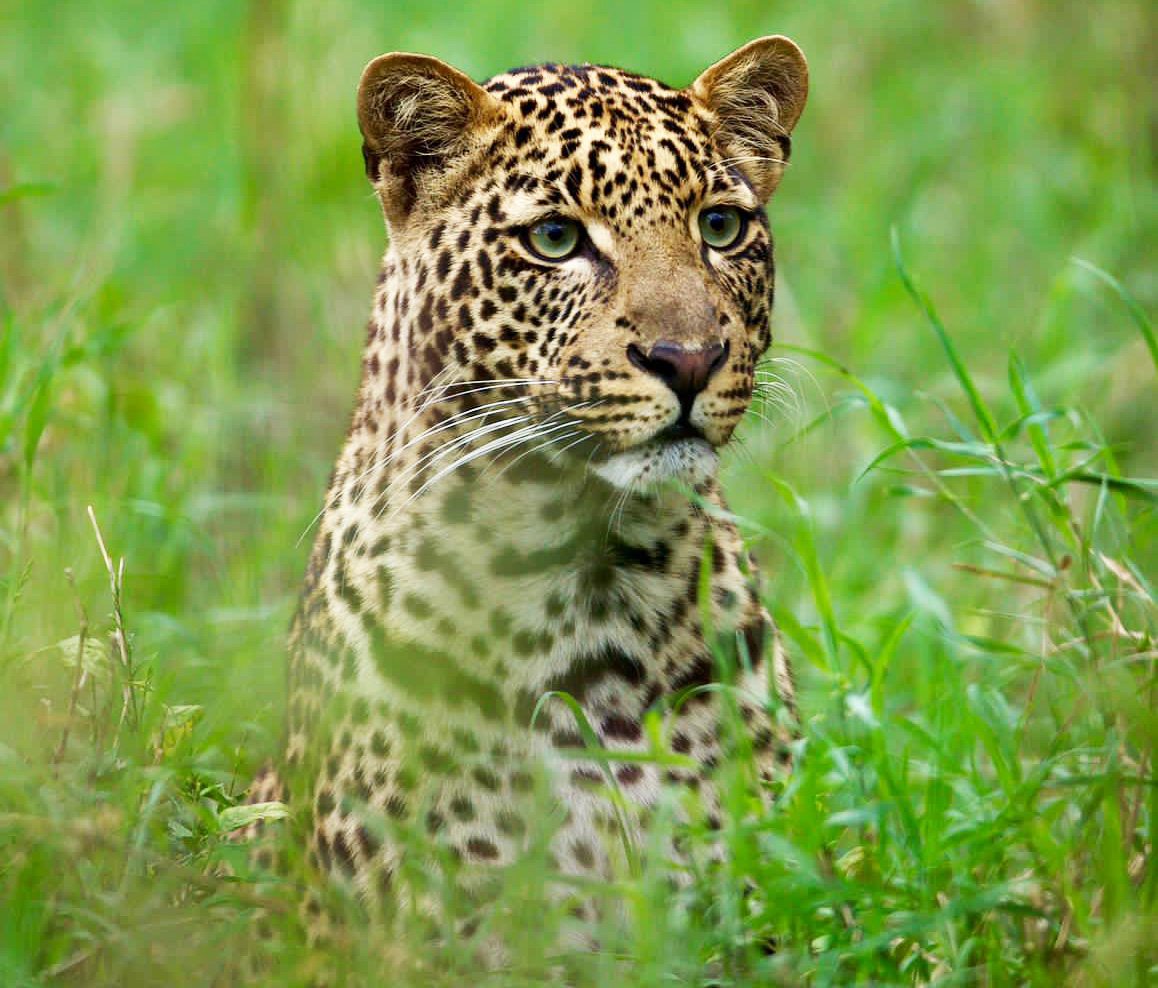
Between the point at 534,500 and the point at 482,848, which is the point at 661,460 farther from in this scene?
the point at 482,848

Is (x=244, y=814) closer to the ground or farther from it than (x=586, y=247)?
closer to the ground

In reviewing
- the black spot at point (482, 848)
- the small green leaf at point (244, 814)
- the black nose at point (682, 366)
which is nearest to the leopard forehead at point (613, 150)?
the black nose at point (682, 366)

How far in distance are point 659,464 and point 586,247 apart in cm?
73

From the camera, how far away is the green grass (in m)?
4.35

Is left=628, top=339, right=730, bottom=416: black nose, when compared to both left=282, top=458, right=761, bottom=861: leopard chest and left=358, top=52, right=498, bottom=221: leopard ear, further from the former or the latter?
left=358, top=52, right=498, bottom=221: leopard ear

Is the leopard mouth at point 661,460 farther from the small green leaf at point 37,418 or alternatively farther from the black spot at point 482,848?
the small green leaf at point 37,418

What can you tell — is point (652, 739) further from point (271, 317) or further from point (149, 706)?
point (271, 317)

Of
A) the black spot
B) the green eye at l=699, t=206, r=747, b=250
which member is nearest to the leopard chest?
the black spot

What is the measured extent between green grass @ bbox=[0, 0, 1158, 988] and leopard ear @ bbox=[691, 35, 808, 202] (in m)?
0.62

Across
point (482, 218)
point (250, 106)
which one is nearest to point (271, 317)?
point (250, 106)

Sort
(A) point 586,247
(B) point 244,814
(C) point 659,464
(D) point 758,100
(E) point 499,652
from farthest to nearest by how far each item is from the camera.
→ 1. (D) point 758,100
2. (A) point 586,247
3. (E) point 499,652
4. (C) point 659,464
5. (B) point 244,814

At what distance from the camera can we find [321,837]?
507cm

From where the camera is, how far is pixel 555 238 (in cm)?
517

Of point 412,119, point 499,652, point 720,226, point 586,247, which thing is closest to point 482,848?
point 499,652
